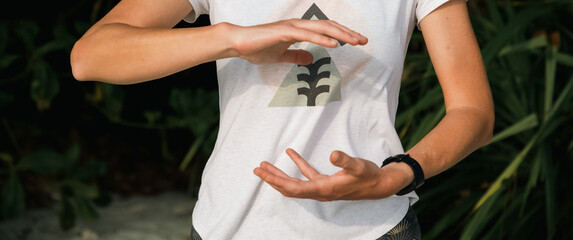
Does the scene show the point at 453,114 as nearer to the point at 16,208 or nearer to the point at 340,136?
the point at 340,136

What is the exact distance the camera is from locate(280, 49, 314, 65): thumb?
841 millimetres

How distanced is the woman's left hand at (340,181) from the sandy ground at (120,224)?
86.0 inches

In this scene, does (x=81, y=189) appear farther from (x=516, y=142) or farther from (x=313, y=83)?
(x=313, y=83)

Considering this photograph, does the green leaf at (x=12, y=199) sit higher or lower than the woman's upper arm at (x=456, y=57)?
lower

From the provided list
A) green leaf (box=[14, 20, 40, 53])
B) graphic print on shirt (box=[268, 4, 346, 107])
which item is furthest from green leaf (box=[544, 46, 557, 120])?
green leaf (box=[14, 20, 40, 53])

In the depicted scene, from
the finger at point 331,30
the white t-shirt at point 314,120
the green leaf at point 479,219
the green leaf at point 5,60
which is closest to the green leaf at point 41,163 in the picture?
the green leaf at point 5,60

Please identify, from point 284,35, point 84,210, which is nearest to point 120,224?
point 84,210

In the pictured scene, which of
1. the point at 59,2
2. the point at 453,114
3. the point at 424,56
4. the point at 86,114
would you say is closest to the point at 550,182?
the point at 424,56

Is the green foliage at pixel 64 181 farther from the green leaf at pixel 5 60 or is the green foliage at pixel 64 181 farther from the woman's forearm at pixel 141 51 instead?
the woman's forearm at pixel 141 51

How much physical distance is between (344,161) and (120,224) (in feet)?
8.06

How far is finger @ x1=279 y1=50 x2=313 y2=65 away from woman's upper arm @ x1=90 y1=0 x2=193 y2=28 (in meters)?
0.20

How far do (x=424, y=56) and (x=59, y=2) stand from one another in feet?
5.41

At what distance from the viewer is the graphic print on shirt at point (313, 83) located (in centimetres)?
88

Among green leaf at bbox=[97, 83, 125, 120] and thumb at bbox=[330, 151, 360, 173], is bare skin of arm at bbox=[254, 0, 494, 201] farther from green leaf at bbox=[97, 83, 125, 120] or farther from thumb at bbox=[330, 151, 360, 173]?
green leaf at bbox=[97, 83, 125, 120]
